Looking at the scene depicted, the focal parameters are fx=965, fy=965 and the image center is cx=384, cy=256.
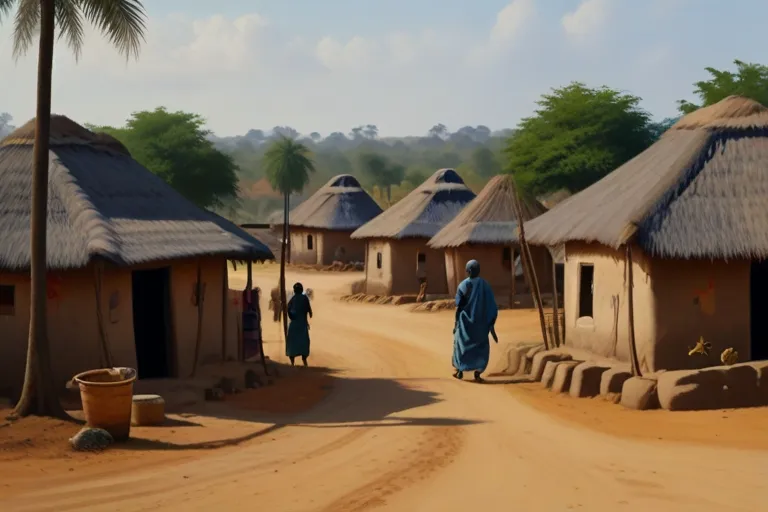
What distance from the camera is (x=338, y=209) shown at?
159 feet

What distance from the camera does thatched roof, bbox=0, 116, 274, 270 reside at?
13.5m

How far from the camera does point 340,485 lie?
8.41 metres

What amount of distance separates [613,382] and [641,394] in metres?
0.90

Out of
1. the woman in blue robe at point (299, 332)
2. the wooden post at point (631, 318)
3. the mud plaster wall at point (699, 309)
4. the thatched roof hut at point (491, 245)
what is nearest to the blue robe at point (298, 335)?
the woman in blue robe at point (299, 332)

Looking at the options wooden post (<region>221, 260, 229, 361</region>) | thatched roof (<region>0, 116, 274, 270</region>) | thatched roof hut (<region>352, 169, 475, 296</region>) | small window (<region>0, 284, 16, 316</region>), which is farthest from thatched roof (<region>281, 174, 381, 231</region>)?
small window (<region>0, 284, 16, 316</region>)

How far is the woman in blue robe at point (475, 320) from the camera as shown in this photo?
15.6m

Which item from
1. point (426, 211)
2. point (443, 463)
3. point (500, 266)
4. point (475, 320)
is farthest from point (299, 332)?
point (426, 211)

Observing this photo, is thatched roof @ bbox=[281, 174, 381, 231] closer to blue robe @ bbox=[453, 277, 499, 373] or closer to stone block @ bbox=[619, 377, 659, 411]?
blue robe @ bbox=[453, 277, 499, 373]

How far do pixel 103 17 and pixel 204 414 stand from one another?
525 centimetres

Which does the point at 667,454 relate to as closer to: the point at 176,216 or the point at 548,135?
the point at 176,216

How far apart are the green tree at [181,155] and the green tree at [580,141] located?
61.9 feet

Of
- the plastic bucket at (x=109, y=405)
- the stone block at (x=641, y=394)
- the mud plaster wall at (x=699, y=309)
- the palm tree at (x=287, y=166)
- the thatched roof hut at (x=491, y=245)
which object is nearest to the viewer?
the plastic bucket at (x=109, y=405)

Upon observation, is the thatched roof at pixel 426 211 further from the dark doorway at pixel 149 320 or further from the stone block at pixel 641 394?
the stone block at pixel 641 394

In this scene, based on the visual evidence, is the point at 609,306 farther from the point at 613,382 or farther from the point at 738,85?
the point at 738,85
